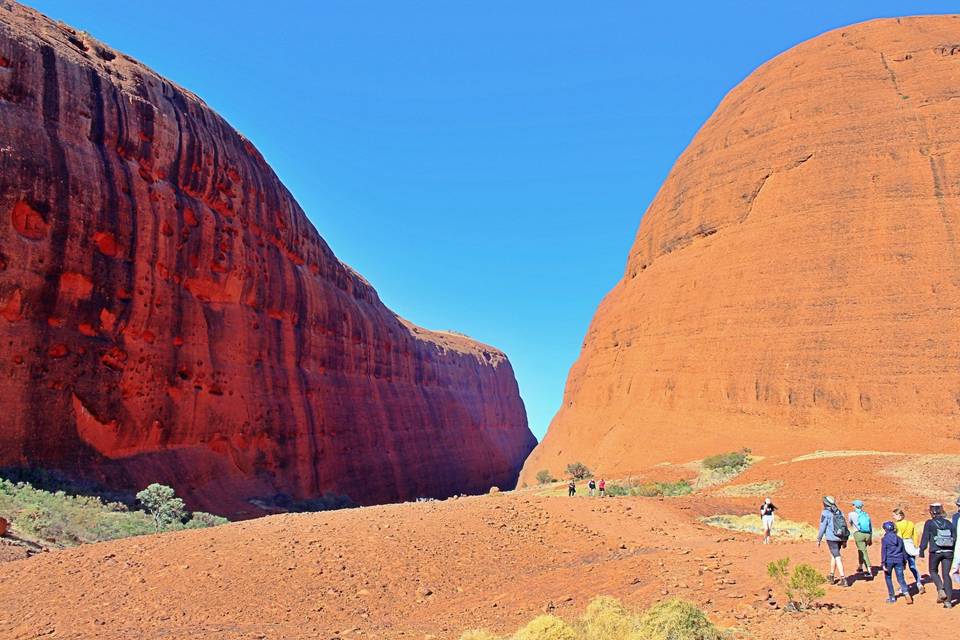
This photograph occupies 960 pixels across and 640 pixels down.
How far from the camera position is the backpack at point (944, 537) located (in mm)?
6621

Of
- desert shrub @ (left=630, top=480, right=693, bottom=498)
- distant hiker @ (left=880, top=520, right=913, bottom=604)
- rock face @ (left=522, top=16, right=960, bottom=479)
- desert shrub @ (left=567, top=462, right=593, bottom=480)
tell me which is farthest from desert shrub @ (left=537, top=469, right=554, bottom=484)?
distant hiker @ (left=880, top=520, right=913, bottom=604)

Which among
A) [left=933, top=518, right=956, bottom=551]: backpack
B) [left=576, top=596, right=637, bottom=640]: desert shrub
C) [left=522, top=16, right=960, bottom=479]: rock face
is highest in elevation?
[left=522, top=16, right=960, bottom=479]: rock face

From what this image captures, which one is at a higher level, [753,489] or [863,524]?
[863,524]

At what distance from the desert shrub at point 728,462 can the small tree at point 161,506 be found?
1705 centimetres

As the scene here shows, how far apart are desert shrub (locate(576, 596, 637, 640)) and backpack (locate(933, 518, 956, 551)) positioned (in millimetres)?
3518

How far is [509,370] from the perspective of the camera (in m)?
87.1

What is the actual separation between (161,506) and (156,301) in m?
8.32

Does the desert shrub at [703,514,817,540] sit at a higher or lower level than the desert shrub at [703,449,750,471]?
lower

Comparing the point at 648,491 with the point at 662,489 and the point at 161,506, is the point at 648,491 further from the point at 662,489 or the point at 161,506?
the point at 161,506

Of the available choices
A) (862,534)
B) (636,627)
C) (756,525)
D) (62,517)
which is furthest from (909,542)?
(62,517)

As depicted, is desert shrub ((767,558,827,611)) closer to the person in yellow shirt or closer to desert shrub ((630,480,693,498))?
the person in yellow shirt

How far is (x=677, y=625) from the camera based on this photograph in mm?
5230

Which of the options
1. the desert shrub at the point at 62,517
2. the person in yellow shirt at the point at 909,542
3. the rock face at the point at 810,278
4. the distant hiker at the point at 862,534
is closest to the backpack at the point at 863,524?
the distant hiker at the point at 862,534

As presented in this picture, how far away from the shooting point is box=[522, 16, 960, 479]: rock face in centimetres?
2280
